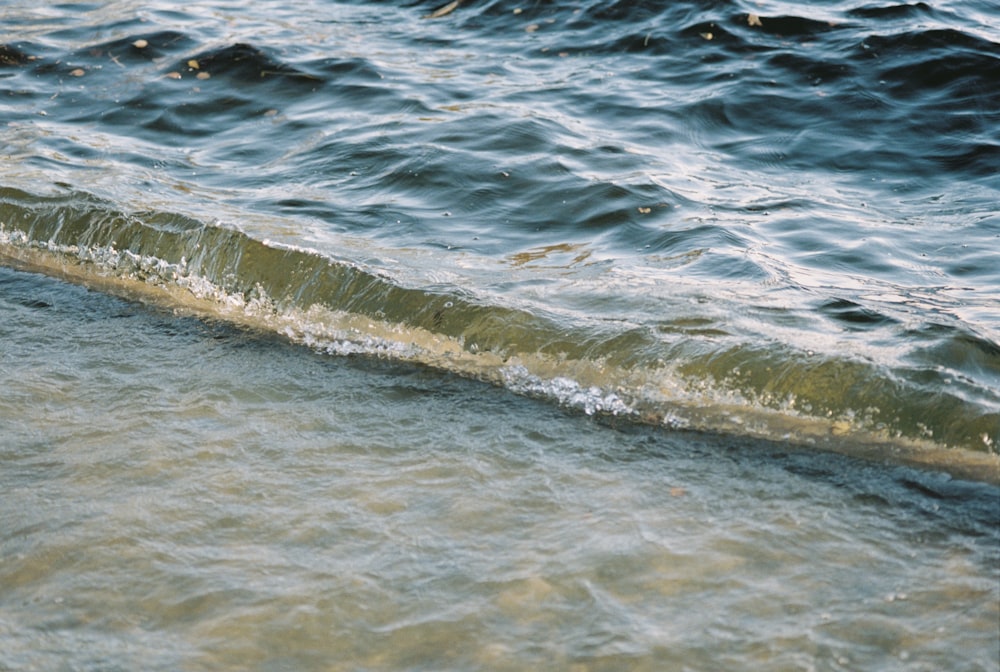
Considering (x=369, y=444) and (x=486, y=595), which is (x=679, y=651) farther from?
(x=369, y=444)

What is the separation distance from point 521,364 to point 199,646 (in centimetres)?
196

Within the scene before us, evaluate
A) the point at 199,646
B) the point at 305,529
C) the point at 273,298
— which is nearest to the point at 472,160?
the point at 273,298

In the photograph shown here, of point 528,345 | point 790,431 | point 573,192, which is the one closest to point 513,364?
point 528,345

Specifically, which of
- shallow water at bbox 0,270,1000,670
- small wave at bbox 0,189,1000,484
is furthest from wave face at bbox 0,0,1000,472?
shallow water at bbox 0,270,1000,670

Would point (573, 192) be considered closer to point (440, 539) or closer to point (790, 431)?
point (790, 431)

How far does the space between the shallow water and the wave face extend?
1.47 feet

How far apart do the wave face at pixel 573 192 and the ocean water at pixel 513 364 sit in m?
0.03

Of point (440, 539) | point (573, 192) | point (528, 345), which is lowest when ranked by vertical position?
point (440, 539)

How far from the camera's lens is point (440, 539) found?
2.95 meters

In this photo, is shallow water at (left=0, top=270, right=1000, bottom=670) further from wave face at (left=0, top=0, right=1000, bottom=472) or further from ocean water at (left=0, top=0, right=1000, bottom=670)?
wave face at (left=0, top=0, right=1000, bottom=472)

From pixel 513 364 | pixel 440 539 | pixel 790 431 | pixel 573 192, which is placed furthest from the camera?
pixel 573 192

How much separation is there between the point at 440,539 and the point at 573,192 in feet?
11.3

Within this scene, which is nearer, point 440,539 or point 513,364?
point 440,539

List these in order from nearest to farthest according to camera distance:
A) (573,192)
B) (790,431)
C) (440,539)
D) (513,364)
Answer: (440,539)
(790,431)
(513,364)
(573,192)
